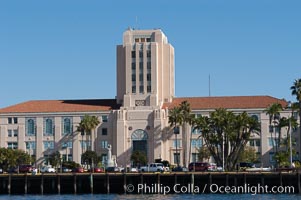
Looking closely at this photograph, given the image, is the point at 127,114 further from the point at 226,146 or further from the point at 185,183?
the point at 185,183

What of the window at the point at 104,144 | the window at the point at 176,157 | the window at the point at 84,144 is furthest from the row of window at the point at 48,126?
the window at the point at 176,157

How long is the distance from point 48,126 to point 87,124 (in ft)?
33.1

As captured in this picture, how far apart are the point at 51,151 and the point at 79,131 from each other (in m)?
7.61

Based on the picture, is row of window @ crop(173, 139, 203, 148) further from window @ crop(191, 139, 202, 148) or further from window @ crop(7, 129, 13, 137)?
window @ crop(7, 129, 13, 137)

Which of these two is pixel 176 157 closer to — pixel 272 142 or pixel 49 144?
pixel 272 142

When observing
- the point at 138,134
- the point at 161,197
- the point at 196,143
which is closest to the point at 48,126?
the point at 138,134

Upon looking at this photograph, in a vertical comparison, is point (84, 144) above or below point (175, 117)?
below

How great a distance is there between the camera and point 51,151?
557ft

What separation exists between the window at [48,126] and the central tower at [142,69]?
46.4 feet

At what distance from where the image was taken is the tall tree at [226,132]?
145875 mm

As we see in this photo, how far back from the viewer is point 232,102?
165250mm

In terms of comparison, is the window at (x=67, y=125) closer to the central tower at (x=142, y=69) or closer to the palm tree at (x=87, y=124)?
the palm tree at (x=87, y=124)

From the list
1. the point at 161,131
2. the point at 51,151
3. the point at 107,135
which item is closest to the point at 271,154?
the point at 161,131

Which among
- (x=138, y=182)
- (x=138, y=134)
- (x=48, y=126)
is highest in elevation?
(x=48, y=126)
